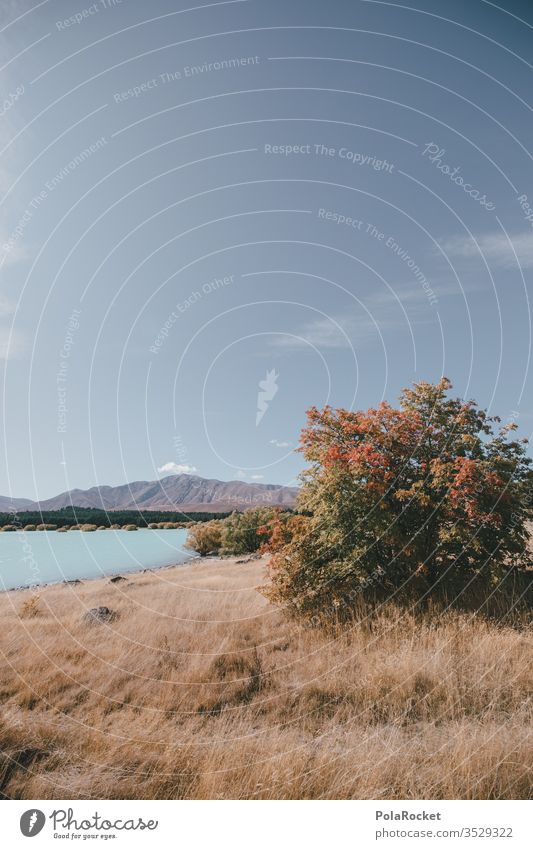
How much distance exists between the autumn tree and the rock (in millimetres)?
5117

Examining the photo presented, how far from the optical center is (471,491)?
9.01 metres

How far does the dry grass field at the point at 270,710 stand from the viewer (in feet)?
14.8

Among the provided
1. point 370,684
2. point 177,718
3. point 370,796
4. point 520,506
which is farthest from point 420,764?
point 520,506

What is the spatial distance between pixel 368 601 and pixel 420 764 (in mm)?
5475

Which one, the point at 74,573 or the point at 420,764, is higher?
the point at 420,764

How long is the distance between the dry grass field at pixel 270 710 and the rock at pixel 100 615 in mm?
A: 832

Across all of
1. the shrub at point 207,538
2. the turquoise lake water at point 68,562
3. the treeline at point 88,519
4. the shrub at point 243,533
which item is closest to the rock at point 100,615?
the turquoise lake water at point 68,562

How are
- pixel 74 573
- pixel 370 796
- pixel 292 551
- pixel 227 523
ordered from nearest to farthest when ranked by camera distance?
pixel 370 796 < pixel 292 551 < pixel 74 573 < pixel 227 523

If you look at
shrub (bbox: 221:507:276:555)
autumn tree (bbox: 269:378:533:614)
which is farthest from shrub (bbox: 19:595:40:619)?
shrub (bbox: 221:507:276:555)

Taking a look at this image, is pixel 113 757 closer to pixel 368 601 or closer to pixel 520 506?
pixel 368 601

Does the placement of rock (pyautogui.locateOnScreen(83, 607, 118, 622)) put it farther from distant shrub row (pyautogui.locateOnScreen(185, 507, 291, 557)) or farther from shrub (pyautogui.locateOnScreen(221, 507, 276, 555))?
shrub (pyautogui.locateOnScreen(221, 507, 276, 555))

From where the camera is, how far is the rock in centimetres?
1134
